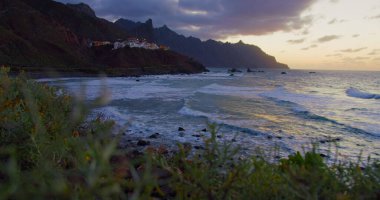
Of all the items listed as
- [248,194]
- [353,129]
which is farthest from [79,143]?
[353,129]

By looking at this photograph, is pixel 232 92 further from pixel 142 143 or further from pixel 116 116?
pixel 142 143

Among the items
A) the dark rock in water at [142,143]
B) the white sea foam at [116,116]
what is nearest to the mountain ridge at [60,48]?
the white sea foam at [116,116]

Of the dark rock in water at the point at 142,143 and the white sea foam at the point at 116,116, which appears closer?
the dark rock in water at the point at 142,143

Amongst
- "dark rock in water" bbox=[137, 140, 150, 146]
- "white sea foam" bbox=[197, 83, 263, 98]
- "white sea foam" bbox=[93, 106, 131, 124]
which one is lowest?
"white sea foam" bbox=[197, 83, 263, 98]

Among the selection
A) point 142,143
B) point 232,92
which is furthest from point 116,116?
point 232,92

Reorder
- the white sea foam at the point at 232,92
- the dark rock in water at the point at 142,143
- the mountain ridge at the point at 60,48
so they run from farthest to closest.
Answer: the mountain ridge at the point at 60,48 < the white sea foam at the point at 232,92 < the dark rock in water at the point at 142,143

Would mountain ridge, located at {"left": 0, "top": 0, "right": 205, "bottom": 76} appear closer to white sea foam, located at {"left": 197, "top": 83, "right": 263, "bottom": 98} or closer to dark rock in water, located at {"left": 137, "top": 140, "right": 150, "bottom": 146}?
white sea foam, located at {"left": 197, "top": 83, "right": 263, "bottom": 98}

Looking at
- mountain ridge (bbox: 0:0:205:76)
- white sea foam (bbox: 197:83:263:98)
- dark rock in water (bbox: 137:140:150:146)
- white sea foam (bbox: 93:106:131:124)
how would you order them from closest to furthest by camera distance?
dark rock in water (bbox: 137:140:150:146) → white sea foam (bbox: 93:106:131:124) → white sea foam (bbox: 197:83:263:98) → mountain ridge (bbox: 0:0:205:76)

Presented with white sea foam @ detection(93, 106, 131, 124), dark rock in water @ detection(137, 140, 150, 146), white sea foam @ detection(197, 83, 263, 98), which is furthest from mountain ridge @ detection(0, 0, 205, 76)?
dark rock in water @ detection(137, 140, 150, 146)

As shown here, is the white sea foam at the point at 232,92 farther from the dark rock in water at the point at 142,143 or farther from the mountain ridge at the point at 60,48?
the mountain ridge at the point at 60,48

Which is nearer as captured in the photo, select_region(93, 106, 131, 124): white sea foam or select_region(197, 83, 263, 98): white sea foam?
→ select_region(93, 106, 131, 124): white sea foam

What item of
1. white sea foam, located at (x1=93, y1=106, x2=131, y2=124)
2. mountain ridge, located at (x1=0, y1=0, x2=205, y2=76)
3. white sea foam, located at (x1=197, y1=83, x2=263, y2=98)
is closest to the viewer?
white sea foam, located at (x1=93, y1=106, x2=131, y2=124)

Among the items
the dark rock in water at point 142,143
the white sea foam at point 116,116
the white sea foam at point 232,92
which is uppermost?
the dark rock in water at point 142,143

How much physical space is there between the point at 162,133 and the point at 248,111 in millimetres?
8595
